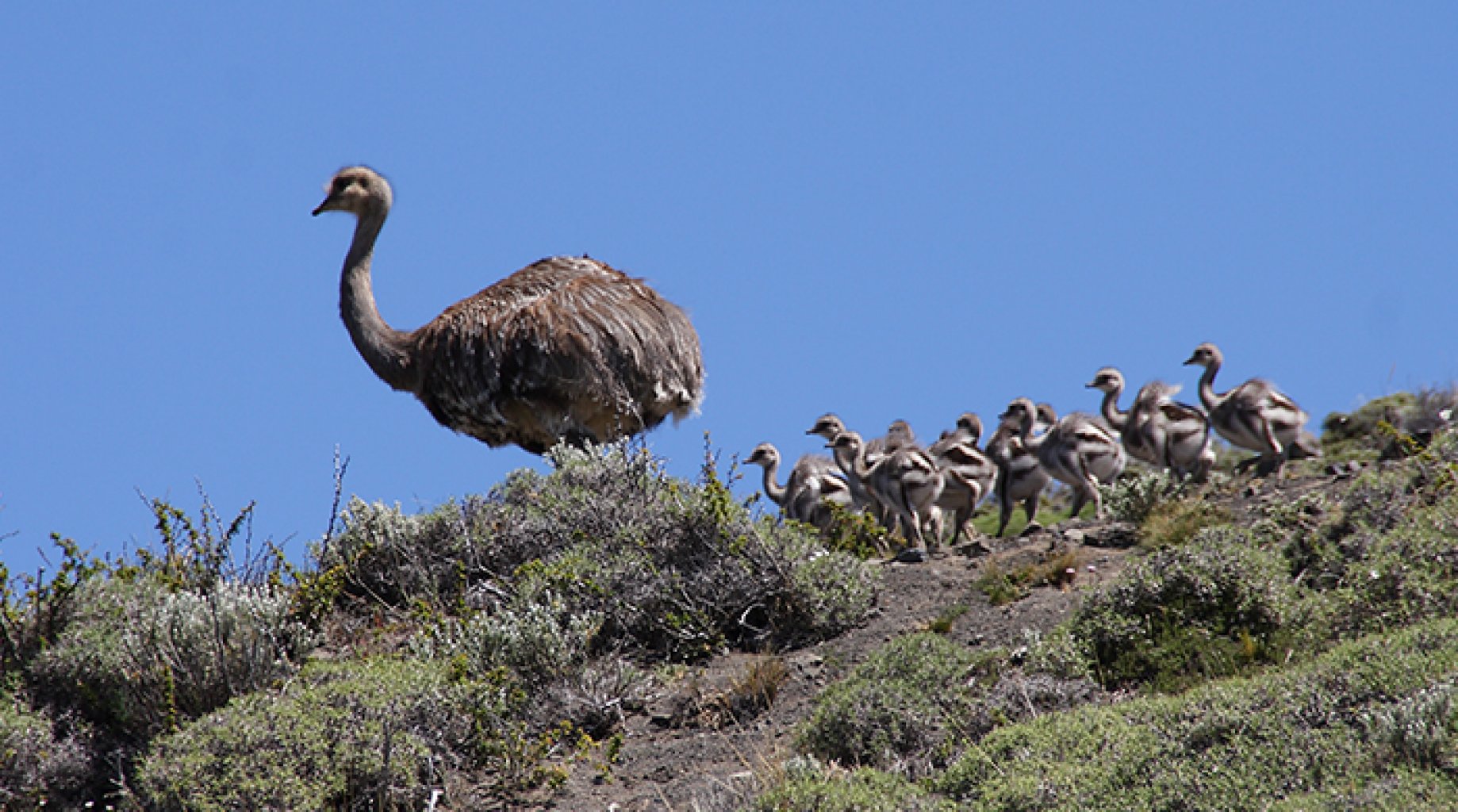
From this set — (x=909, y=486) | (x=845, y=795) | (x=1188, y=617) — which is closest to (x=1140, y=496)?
(x=909, y=486)

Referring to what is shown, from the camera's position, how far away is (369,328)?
14062mm

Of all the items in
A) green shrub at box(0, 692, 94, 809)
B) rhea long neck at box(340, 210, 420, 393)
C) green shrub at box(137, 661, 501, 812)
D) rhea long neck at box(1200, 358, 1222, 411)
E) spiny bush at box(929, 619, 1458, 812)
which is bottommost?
spiny bush at box(929, 619, 1458, 812)

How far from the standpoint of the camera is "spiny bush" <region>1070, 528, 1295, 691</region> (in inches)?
341

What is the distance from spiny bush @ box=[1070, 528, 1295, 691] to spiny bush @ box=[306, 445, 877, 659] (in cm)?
178

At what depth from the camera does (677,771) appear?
28.1 feet

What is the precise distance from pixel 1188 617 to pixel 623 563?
11.1 feet

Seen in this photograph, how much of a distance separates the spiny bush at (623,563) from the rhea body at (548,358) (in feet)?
3.78

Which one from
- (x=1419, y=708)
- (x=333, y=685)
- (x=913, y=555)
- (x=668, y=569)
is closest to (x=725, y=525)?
(x=668, y=569)

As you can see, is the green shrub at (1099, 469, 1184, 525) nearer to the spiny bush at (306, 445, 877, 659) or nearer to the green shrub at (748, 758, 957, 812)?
the spiny bush at (306, 445, 877, 659)

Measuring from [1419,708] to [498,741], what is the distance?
432 centimetres

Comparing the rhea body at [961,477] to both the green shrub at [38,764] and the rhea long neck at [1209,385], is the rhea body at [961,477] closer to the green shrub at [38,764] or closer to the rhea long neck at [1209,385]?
the rhea long neck at [1209,385]

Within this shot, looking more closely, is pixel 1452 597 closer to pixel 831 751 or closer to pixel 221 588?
pixel 831 751

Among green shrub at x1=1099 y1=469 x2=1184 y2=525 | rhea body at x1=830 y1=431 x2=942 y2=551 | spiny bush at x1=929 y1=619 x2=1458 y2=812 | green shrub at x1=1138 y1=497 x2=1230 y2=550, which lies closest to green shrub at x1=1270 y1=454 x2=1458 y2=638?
green shrub at x1=1138 y1=497 x2=1230 y2=550

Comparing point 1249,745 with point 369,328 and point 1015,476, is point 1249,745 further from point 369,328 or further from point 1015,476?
point 369,328
